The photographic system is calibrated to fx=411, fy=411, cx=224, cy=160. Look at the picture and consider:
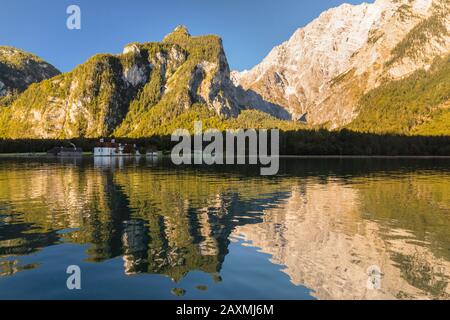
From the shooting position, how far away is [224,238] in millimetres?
34906

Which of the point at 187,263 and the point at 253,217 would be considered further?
the point at 253,217

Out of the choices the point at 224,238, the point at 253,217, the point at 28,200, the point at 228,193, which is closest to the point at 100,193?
the point at 28,200

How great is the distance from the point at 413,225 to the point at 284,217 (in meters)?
12.7

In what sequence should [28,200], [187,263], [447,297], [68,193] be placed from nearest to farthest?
[447,297]
[187,263]
[28,200]
[68,193]

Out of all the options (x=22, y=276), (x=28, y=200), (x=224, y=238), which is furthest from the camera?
(x=28, y=200)

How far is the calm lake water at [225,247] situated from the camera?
22.8m

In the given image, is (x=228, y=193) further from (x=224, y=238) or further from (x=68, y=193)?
(x=224, y=238)

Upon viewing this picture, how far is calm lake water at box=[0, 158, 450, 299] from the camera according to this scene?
2283 cm

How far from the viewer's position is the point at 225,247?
3188 centimetres
